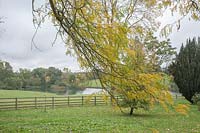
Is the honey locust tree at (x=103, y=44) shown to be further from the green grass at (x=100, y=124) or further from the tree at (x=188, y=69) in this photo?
the tree at (x=188, y=69)

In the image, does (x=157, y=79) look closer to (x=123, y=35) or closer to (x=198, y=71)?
(x=123, y=35)

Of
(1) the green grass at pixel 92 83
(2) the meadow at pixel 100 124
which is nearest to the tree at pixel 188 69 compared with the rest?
(2) the meadow at pixel 100 124

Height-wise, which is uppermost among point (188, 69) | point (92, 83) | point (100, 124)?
point (188, 69)

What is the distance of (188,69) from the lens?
3000 cm

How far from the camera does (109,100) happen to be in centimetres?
329

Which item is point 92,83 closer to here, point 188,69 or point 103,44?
point 103,44

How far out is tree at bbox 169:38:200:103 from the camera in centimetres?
2962

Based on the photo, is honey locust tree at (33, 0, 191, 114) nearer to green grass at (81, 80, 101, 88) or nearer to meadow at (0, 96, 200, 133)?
green grass at (81, 80, 101, 88)

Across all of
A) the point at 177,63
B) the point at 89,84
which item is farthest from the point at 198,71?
the point at 89,84

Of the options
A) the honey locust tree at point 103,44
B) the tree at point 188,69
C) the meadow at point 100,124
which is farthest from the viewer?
the tree at point 188,69

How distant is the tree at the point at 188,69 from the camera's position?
29.6 meters

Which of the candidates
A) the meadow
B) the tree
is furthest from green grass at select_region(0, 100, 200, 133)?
the tree

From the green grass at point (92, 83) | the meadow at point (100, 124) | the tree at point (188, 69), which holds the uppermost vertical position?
the tree at point (188, 69)

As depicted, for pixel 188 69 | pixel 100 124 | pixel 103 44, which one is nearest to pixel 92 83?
pixel 103 44
